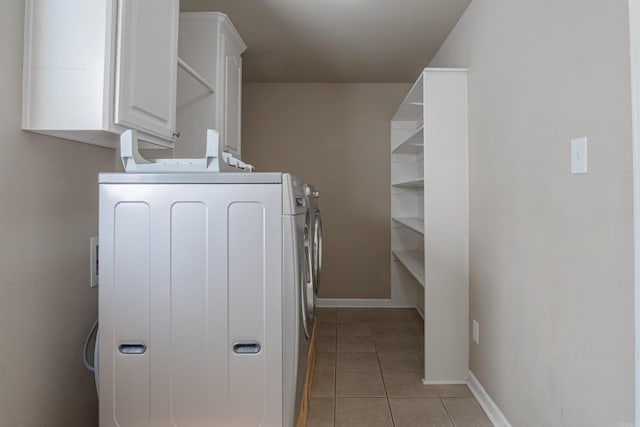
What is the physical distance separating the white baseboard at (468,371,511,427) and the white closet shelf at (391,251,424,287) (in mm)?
745

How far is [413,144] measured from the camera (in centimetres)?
317

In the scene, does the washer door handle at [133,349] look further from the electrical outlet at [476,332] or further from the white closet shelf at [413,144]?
the white closet shelf at [413,144]

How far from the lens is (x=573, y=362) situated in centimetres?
128

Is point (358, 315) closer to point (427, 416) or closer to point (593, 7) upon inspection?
point (427, 416)

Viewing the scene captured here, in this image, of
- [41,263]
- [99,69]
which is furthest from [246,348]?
[99,69]

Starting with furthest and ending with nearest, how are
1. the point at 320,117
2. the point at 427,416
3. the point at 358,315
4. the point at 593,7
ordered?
the point at 320,117
the point at 358,315
the point at 427,416
the point at 593,7

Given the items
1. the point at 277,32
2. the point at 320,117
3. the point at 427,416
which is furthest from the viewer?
the point at 320,117

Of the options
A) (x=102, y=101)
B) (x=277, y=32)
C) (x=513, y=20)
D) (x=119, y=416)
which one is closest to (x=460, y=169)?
(x=513, y=20)

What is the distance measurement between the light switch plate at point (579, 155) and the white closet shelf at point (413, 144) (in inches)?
57.0

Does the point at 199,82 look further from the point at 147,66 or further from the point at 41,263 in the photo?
the point at 41,263

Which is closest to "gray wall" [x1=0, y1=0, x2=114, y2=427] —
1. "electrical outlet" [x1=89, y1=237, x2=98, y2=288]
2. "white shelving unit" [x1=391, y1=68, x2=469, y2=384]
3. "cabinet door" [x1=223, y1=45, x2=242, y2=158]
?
"electrical outlet" [x1=89, y1=237, x2=98, y2=288]

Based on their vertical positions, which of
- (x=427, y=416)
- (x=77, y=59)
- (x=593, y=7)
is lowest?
(x=427, y=416)

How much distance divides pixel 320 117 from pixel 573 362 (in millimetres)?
→ 3210

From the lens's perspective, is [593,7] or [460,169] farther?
[460,169]
